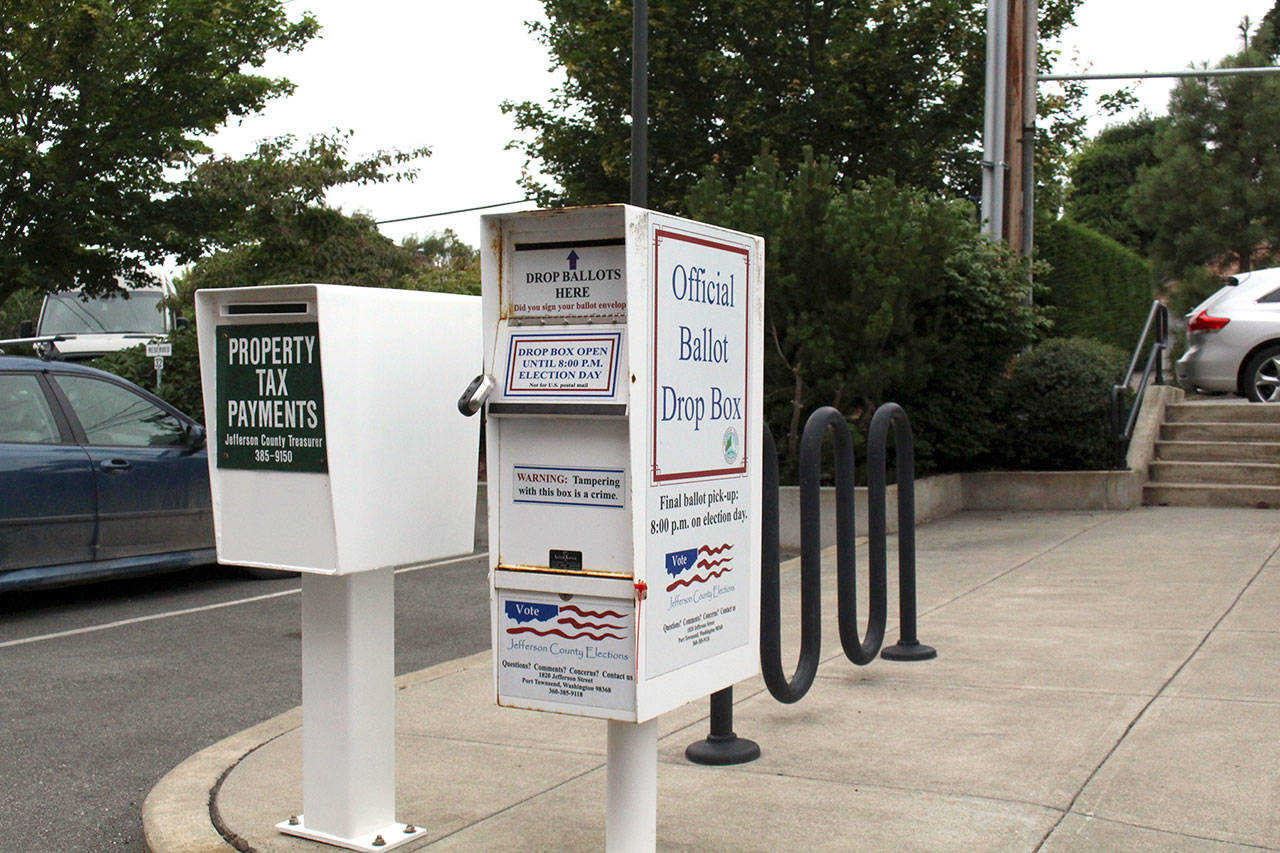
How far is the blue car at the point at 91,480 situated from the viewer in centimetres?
859

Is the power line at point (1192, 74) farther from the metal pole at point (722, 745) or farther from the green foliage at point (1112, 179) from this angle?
the green foliage at point (1112, 179)

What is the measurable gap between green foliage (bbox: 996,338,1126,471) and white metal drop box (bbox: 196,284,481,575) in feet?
32.7

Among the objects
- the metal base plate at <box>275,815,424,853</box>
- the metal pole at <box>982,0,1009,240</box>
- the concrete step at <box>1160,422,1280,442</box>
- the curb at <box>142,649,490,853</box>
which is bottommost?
the curb at <box>142,649,490,853</box>

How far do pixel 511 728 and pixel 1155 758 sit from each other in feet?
8.09

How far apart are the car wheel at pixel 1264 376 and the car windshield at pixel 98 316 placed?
16.4 metres

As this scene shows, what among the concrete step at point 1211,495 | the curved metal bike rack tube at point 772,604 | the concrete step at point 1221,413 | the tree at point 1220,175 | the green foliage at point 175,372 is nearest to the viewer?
the curved metal bike rack tube at point 772,604

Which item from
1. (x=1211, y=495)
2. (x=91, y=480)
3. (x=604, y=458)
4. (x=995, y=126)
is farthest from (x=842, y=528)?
(x=995, y=126)

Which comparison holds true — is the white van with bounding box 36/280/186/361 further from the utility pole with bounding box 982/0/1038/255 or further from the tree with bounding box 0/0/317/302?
the utility pole with bounding box 982/0/1038/255

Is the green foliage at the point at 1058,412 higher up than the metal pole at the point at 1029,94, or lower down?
lower down

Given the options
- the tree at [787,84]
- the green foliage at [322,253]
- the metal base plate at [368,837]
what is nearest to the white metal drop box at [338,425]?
the metal base plate at [368,837]

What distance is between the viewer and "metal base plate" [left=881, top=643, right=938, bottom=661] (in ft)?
21.7

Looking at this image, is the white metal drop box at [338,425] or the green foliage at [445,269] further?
the green foliage at [445,269]

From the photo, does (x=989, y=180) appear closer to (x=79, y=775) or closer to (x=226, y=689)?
(x=226, y=689)

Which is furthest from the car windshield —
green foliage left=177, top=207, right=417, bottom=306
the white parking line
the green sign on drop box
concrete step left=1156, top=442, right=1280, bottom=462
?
the green sign on drop box
